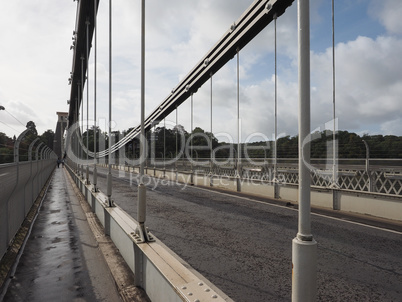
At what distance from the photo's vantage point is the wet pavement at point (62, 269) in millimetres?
3467

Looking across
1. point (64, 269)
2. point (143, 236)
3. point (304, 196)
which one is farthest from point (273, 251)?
point (304, 196)

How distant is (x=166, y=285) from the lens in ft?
8.18

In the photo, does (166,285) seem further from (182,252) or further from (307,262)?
(182,252)

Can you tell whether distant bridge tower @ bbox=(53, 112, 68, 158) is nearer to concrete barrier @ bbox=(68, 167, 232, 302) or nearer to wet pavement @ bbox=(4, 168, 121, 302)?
wet pavement @ bbox=(4, 168, 121, 302)

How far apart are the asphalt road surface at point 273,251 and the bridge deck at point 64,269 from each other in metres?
1.28

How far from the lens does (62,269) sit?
14.0 ft

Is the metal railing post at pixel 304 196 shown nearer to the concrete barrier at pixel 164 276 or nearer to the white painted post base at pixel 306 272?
the white painted post base at pixel 306 272

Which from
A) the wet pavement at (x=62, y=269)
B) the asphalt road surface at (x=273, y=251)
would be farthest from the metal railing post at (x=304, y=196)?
the wet pavement at (x=62, y=269)

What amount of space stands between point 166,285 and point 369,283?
2.83 metres

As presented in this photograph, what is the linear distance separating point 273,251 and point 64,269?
3415 mm

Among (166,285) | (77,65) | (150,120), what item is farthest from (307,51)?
(150,120)

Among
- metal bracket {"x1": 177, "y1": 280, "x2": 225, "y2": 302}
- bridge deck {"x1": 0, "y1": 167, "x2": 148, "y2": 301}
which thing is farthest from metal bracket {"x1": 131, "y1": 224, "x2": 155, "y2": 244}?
metal bracket {"x1": 177, "y1": 280, "x2": 225, "y2": 302}

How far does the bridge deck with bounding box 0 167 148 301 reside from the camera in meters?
3.47

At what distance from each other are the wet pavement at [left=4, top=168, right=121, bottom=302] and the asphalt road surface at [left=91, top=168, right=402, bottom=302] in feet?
4.39
